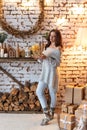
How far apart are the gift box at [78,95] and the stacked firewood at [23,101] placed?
0.66m

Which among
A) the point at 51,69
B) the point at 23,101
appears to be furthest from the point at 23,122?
the point at 51,69

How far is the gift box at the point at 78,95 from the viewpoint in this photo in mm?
4953

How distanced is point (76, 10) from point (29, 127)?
2280 millimetres

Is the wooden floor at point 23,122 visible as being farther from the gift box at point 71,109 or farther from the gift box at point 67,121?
the gift box at point 71,109

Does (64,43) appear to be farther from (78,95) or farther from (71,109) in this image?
(71,109)

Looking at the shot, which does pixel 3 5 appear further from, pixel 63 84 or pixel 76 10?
pixel 63 84

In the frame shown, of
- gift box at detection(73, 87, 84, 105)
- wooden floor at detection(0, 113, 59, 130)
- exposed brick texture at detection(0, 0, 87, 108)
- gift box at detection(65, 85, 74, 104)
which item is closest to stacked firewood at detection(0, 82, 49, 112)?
wooden floor at detection(0, 113, 59, 130)

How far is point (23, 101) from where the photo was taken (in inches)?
216

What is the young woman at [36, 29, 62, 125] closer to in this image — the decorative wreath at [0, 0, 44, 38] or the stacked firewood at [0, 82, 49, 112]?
the stacked firewood at [0, 82, 49, 112]

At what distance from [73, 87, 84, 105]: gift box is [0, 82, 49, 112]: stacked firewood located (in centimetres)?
66

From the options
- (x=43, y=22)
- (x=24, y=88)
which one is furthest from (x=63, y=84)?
(x=43, y=22)

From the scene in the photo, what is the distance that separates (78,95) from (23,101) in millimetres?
1070

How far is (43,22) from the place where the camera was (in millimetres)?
5586

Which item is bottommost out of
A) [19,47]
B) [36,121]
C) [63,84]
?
[36,121]
